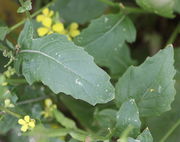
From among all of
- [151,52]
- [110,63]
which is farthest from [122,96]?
[151,52]

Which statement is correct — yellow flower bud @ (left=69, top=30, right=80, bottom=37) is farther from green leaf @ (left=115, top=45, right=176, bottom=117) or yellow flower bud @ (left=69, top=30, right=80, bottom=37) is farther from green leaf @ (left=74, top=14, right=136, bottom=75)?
green leaf @ (left=115, top=45, right=176, bottom=117)

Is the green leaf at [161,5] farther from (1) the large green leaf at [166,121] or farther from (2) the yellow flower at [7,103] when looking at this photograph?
(2) the yellow flower at [7,103]

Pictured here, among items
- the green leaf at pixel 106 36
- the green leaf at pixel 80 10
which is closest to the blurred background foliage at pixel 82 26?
the green leaf at pixel 80 10

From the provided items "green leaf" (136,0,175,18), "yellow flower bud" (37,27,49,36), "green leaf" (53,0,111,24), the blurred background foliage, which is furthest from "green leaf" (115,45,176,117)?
"green leaf" (53,0,111,24)

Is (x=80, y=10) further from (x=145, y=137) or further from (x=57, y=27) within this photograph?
(x=145, y=137)

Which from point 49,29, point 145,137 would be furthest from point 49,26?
point 145,137

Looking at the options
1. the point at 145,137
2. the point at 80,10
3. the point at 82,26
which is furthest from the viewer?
the point at 82,26
